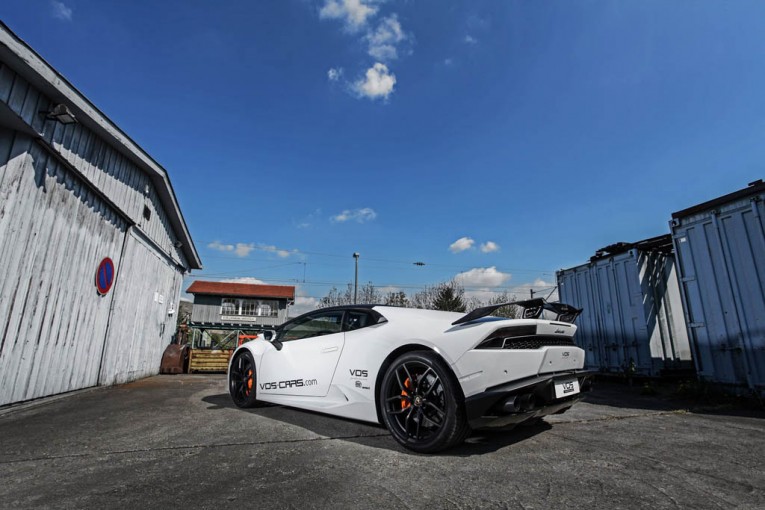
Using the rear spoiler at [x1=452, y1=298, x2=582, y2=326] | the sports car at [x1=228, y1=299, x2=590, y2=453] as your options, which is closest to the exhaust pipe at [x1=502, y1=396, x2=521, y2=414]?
the sports car at [x1=228, y1=299, x2=590, y2=453]

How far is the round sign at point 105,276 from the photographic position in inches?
256

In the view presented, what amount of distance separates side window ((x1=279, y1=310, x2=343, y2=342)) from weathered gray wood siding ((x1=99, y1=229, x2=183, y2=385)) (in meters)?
4.99

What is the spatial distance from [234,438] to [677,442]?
368 centimetres

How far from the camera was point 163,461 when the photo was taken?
2467mm

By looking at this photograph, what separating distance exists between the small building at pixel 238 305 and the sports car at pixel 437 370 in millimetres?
29407

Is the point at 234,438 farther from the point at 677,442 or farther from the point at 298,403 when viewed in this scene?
the point at 677,442

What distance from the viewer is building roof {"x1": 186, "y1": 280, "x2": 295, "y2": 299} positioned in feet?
105

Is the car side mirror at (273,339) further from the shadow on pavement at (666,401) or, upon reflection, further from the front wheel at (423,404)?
the shadow on pavement at (666,401)

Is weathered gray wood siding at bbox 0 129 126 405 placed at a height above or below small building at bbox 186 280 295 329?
below

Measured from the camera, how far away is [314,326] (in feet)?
12.9

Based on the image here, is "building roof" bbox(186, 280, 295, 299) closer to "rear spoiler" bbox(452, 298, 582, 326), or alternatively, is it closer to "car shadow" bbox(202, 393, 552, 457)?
"car shadow" bbox(202, 393, 552, 457)

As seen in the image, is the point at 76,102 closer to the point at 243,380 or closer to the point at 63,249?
the point at 63,249

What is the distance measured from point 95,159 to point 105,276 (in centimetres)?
214

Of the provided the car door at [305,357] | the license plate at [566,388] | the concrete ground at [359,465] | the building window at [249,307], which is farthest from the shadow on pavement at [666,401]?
the building window at [249,307]
